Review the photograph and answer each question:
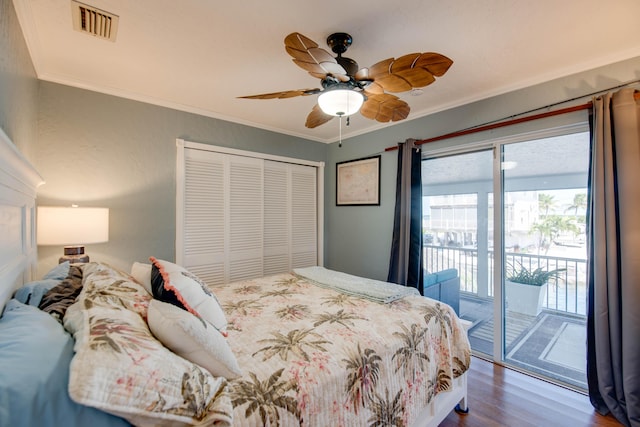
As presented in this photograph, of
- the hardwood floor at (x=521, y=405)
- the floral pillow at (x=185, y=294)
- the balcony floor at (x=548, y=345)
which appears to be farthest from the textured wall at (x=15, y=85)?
the balcony floor at (x=548, y=345)

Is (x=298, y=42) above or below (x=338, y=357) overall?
above

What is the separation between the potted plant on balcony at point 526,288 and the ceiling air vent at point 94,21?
365 cm

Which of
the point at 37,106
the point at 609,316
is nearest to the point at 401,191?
the point at 609,316

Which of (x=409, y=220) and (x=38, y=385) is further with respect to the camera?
(x=409, y=220)

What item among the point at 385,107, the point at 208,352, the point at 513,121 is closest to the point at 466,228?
the point at 513,121

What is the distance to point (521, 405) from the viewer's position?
2049 mm

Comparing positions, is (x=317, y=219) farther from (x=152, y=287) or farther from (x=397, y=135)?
(x=152, y=287)

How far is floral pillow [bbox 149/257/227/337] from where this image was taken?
1284mm

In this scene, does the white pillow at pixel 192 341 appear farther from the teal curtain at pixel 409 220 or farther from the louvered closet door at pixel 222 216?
the teal curtain at pixel 409 220

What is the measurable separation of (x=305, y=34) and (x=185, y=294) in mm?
1698

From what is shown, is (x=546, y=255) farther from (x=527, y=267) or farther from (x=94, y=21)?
(x=94, y=21)

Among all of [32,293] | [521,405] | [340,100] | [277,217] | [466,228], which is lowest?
[521,405]

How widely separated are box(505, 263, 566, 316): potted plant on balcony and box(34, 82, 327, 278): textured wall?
3.38 m

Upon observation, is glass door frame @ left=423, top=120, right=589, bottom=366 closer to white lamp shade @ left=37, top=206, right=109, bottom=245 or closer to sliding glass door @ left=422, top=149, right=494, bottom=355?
sliding glass door @ left=422, top=149, right=494, bottom=355
